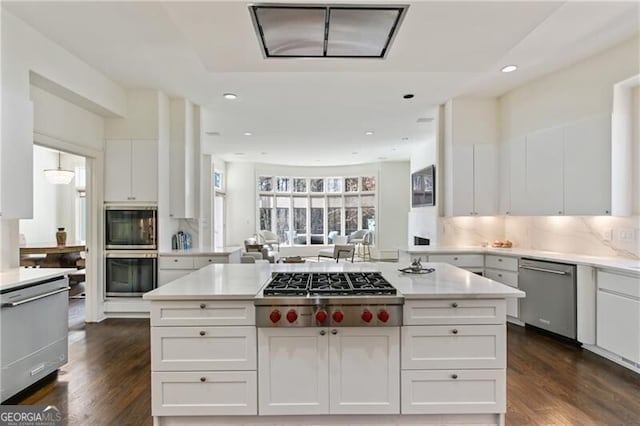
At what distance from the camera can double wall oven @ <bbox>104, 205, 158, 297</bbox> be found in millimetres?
4484

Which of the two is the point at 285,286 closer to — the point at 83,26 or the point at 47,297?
the point at 47,297

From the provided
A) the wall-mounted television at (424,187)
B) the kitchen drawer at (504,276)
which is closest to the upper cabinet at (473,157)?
the kitchen drawer at (504,276)

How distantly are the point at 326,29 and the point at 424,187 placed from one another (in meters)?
5.39

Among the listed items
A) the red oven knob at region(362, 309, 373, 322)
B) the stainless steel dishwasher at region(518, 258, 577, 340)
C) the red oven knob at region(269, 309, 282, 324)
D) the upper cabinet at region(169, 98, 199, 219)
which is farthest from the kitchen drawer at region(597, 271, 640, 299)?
the upper cabinet at region(169, 98, 199, 219)

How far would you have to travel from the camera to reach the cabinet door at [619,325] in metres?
2.83

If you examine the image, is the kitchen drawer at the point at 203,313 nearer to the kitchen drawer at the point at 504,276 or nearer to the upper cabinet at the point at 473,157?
the kitchen drawer at the point at 504,276

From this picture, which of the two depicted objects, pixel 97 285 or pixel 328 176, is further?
pixel 328 176

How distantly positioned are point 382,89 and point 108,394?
4.14 m

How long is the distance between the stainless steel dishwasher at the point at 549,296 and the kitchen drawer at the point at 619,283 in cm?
25

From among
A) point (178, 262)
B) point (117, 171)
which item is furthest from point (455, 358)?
point (117, 171)

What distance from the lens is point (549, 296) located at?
3.63m

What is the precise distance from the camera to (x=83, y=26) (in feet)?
9.71

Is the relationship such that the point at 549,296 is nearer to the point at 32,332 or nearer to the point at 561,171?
the point at 561,171

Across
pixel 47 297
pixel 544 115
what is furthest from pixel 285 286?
pixel 544 115
